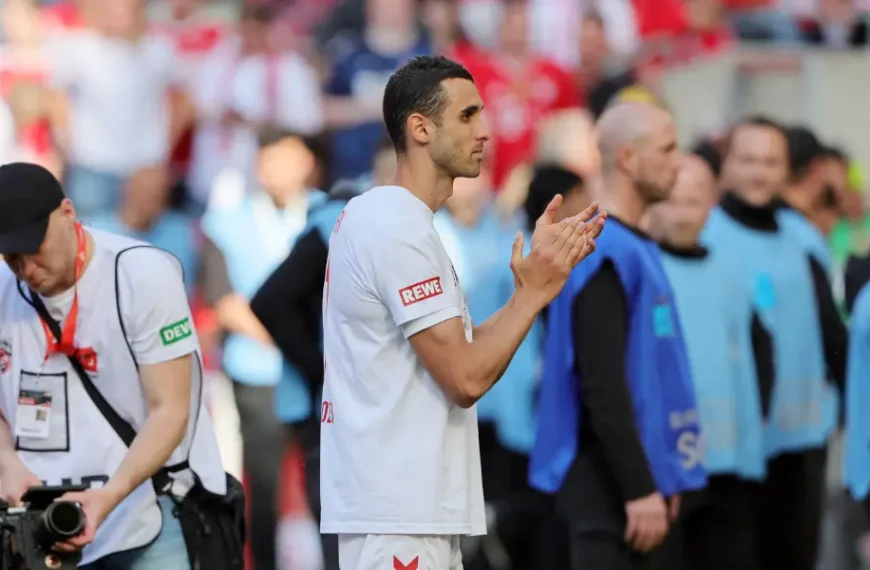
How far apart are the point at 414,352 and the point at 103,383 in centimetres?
127

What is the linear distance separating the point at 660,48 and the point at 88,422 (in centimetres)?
969

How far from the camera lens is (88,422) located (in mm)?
5969

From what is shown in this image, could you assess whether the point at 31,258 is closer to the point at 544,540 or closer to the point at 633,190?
the point at 633,190

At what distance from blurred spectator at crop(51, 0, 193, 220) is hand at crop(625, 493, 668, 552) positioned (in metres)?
6.51

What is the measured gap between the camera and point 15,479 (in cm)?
591

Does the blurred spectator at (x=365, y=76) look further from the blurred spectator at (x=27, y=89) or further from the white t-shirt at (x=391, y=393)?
the white t-shirt at (x=391, y=393)

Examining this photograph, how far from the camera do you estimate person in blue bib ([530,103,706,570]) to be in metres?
6.71

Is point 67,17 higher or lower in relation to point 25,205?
higher

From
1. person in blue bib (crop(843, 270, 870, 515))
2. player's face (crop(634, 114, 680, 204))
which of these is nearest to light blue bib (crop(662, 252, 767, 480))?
person in blue bib (crop(843, 270, 870, 515))

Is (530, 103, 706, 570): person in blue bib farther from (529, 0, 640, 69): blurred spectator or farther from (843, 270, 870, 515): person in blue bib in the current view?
(529, 0, 640, 69): blurred spectator

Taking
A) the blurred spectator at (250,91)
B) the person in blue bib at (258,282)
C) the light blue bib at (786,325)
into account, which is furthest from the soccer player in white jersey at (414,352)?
the blurred spectator at (250,91)

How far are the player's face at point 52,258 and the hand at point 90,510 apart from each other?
690 millimetres

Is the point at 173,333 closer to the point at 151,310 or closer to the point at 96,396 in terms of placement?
the point at 151,310

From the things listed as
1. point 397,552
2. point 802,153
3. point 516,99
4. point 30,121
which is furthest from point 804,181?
point 397,552
